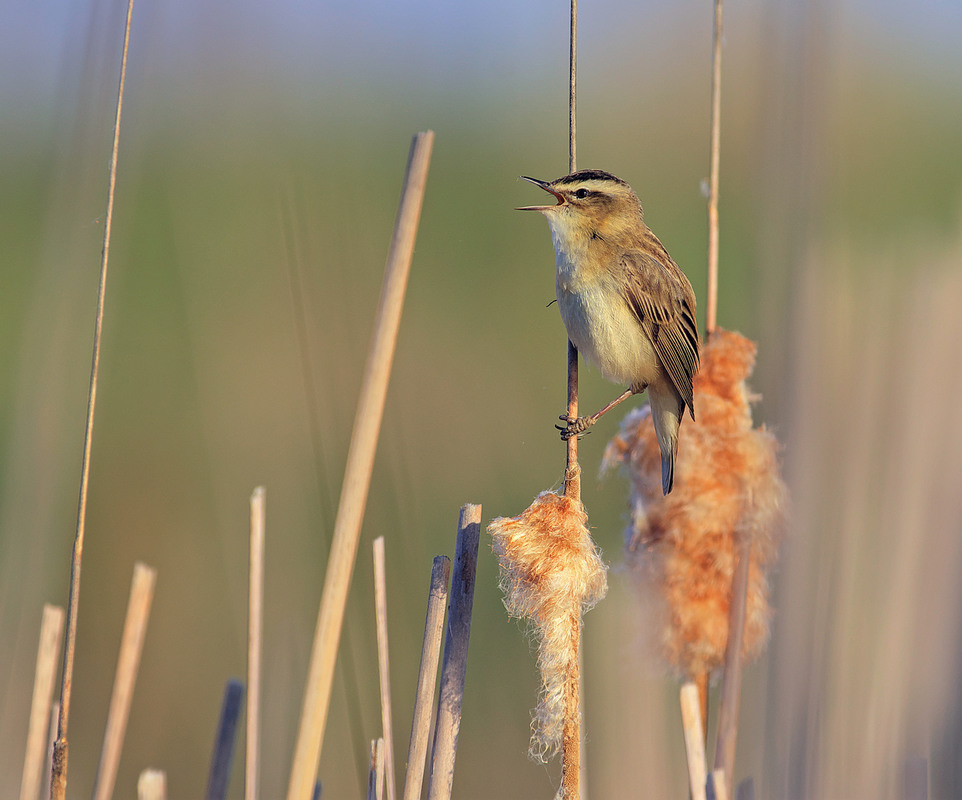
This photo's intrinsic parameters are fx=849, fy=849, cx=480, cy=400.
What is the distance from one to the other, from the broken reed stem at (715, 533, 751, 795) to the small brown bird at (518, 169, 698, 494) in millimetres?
369

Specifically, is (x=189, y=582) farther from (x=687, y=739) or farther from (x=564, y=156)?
(x=564, y=156)

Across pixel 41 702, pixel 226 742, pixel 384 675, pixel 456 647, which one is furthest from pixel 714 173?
pixel 41 702

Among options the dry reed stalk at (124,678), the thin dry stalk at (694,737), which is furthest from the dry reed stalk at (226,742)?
the thin dry stalk at (694,737)

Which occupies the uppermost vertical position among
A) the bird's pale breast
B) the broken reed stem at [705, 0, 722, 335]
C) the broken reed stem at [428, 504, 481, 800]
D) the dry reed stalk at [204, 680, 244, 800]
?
the broken reed stem at [705, 0, 722, 335]

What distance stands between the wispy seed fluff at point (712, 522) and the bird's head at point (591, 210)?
1.81 ft

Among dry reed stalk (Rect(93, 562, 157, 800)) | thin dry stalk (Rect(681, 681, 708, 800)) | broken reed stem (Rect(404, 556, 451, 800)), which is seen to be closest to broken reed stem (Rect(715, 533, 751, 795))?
thin dry stalk (Rect(681, 681, 708, 800))

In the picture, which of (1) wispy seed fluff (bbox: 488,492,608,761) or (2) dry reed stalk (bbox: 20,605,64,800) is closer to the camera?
(1) wispy seed fluff (bbox: 488,492,608,761)

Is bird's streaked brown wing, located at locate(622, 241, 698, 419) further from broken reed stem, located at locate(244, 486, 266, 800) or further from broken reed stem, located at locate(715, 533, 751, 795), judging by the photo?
broken reed stem, located at locate(244, 486, 266, 800)

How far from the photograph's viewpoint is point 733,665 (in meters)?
1.96

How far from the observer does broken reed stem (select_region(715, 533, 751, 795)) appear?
1.87 metres

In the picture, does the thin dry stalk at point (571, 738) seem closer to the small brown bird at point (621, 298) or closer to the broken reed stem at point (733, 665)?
the broken reed stem at point (733, 665)

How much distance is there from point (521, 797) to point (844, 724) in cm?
155

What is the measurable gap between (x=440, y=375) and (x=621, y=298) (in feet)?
5.25

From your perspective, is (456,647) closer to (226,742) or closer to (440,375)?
(226,742)
